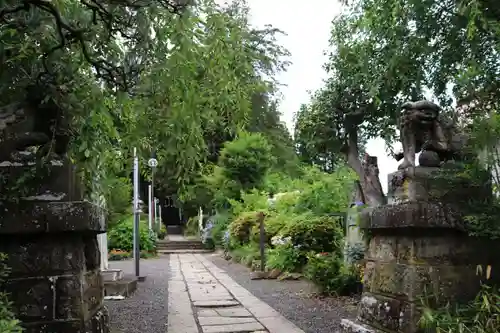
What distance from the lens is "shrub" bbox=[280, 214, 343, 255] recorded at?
10102 mm

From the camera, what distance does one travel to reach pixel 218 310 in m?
6.73

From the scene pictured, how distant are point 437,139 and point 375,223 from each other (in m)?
0.85

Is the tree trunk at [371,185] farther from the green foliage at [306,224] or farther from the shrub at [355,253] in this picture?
the green foliage at [306,224]

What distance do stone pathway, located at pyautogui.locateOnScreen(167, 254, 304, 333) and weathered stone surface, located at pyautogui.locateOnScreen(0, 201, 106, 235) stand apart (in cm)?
253

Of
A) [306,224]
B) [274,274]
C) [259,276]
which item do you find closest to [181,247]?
[259,276]

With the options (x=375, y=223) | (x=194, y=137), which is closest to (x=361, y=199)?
(x=375, y=223)

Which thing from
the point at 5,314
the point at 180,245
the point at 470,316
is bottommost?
the point at 180,245

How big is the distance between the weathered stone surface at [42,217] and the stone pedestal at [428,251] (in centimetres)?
229

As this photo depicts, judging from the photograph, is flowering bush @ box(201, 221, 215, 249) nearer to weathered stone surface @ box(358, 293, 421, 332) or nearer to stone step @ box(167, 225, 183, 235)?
stone step @ box(167, 225, 183, 235)

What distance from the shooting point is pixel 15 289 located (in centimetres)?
316

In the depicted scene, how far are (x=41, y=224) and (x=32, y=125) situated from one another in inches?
26.5

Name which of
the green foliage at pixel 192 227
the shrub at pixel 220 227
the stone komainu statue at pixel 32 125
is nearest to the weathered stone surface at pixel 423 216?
the stone komainu statue at pixel 32 125

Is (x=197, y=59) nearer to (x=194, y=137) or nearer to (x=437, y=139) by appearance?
(x=194, y=137)

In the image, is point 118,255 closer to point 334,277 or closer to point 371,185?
point 334,277
